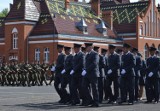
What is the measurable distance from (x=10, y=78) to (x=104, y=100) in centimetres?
1742

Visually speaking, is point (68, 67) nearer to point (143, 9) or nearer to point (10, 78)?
point (10, 78)

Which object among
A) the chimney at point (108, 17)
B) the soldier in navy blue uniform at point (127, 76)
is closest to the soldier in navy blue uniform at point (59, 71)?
the soldier in navy blue uniform at point (127, 76)

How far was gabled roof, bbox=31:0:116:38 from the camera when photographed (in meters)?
53.0

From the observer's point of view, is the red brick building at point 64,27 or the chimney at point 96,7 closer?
the red brick building at point 64,27

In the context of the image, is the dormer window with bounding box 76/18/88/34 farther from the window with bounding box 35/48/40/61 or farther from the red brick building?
the window with bounding box 35/48/40/61

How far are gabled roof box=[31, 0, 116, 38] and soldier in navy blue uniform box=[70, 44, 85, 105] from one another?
35.8m

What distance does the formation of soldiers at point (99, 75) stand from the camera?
15.1 metres

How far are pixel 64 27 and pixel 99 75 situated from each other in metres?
37.5

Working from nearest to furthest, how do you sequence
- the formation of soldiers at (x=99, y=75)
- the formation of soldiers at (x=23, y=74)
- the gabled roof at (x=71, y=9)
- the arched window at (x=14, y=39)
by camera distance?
the formation of soldiers at (x=99, y=75)
the formation of soldiers at (x=23, y=74)
the arched window at (x=14, y=39)
the gabled roof at (x=71, y=9)

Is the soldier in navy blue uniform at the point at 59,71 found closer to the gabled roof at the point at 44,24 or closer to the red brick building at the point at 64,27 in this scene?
the red brick building at the point at 64,27

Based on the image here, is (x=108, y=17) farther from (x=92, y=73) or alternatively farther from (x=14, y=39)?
(x=92, y=73)

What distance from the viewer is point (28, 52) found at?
2146 inches

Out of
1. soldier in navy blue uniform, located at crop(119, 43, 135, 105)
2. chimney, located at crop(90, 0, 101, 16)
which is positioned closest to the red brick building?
chimney, located at crop(90, 0, 101, 16)

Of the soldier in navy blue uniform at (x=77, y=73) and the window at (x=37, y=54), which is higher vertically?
the soldier in navy blue uniform at (x=77, y=73)
